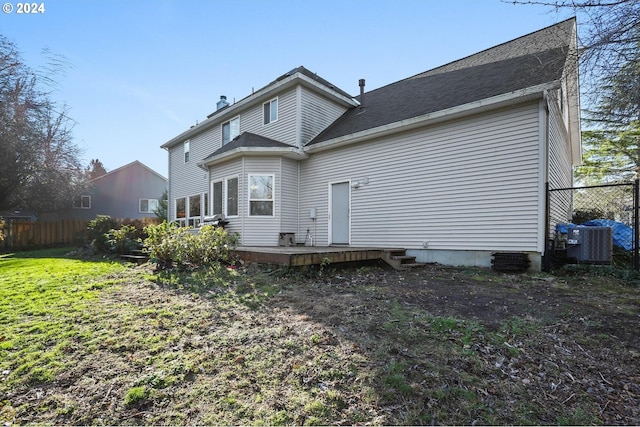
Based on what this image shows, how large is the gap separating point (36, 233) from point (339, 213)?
1665cm

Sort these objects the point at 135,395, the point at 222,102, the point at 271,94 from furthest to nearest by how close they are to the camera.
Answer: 1. the point at 222,102
2. the point at 271,94
3. the point at 135,395

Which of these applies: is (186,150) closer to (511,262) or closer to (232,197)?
(232,197)

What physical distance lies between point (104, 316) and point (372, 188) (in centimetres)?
665

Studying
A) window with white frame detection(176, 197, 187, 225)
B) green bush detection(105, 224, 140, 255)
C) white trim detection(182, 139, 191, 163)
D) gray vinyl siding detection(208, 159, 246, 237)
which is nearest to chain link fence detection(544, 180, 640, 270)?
gray vinyl siding detection(208, 159, 246, 237)

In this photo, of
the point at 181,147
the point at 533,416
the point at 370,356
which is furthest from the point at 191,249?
the point at 181,147

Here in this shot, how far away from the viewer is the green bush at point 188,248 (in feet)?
22.1

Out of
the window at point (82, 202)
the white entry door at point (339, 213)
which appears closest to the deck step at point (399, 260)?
the white entry door at point (339, 213)

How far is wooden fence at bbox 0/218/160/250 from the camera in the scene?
15469 millimetres

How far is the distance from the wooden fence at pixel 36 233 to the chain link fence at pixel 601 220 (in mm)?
15402

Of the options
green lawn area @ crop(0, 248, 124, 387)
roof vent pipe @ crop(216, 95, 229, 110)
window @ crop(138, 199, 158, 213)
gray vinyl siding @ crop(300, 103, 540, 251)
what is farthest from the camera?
window @ crop(138, 199, 158, 213)

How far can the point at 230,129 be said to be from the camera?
12977 mm

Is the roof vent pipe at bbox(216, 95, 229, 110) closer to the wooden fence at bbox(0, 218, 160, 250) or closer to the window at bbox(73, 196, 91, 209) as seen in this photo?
the wooden fence at bbox(0, 218, 160, 250)

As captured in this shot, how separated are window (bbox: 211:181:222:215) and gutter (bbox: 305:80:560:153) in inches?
140

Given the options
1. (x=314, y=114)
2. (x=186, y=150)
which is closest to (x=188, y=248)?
(x=314, y=114)
